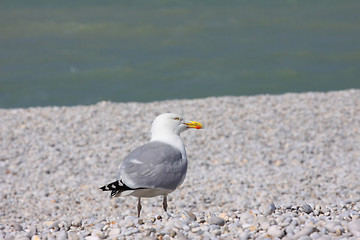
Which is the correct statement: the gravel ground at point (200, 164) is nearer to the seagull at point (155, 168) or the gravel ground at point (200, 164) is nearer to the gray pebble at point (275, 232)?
the gray pebble at point (275, 232)

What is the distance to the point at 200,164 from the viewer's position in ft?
34.6

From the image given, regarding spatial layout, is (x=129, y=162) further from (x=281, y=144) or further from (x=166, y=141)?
(x=281, y=144)

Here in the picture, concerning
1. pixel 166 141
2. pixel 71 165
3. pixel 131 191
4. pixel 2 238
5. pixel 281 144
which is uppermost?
pixel 281 144

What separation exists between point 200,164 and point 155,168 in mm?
5755

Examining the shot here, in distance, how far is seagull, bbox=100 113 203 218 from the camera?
4797 mm

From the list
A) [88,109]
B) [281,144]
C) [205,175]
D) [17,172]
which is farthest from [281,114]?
[17,172]

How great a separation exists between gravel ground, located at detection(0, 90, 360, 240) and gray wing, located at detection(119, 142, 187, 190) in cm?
35

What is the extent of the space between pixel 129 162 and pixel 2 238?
1.37 m

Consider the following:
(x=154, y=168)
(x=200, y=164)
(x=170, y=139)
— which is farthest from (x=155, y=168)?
(x=200, y=164)

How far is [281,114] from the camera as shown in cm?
1338

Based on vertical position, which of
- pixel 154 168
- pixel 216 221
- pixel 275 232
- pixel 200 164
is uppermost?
pixel 200 164

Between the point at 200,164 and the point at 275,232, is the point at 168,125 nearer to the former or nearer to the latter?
the point at 275,232

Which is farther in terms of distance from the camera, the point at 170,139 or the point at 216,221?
the point at 170,139

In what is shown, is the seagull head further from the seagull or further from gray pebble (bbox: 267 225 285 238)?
gray pebble (bbox: 267 225 285 238)
